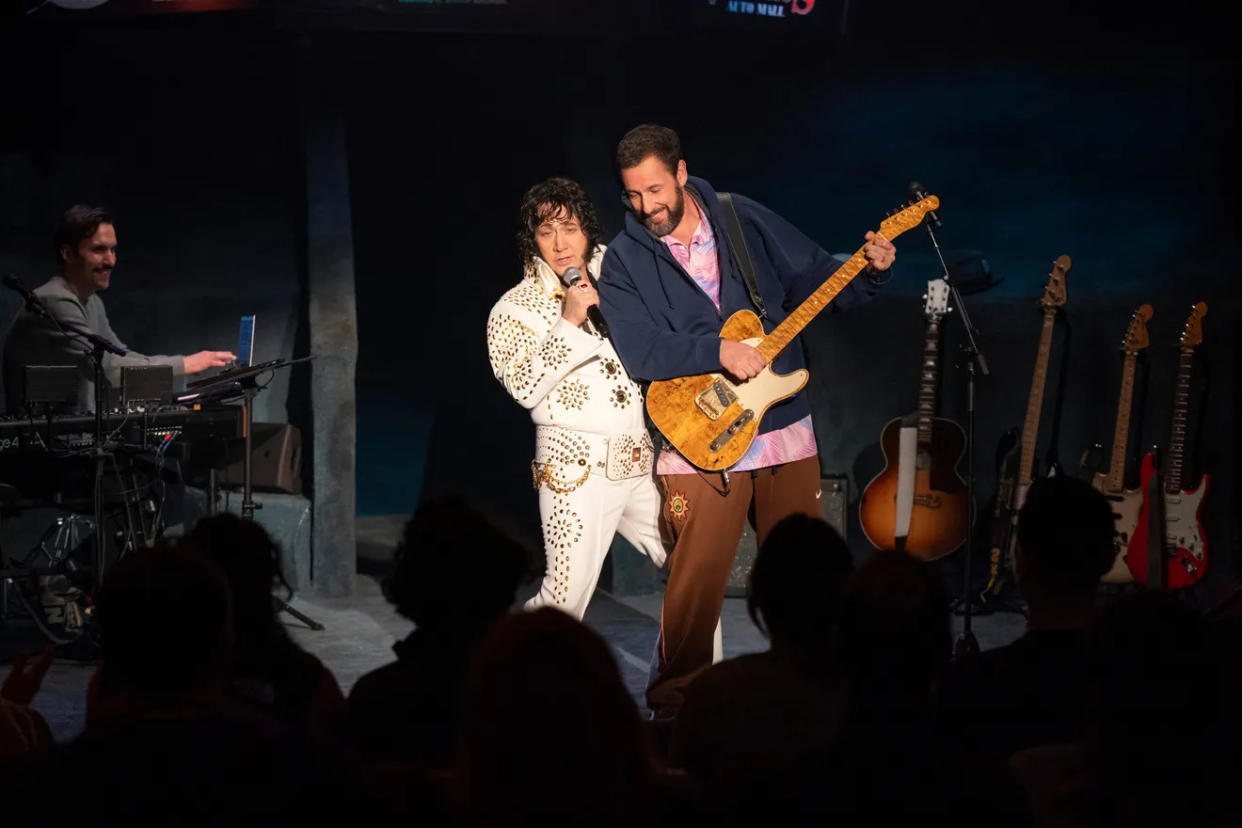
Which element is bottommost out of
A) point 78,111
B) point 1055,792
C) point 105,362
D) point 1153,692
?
point 1055,792

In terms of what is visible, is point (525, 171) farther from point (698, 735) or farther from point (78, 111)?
point (698, 735)

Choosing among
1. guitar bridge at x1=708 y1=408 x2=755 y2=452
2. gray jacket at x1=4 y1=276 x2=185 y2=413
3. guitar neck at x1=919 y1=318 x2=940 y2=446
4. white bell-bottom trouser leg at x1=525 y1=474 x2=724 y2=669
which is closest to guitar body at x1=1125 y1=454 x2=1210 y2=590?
guitar neck at x1=919 y1=318 x2=940 y2=446

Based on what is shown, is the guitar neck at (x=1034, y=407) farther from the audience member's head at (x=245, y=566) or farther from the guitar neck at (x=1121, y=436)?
the audience member's head at (x=245, y=566)

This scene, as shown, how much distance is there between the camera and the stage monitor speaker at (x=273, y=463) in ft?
26.7

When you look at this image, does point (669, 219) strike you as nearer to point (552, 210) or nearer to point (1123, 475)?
point (552, 210)

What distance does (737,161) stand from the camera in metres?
8.60

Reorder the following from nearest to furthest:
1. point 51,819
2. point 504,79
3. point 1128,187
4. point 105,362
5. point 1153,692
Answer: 1. point 51,819
2. point 1153,692
3. point 105,362
4. point 1128,187
5. point 504,79

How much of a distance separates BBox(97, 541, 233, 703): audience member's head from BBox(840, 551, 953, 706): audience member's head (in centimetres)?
100

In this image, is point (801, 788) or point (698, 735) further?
point (698, 735)

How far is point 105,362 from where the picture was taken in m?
7.04

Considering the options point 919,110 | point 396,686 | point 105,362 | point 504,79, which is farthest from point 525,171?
point 396,686

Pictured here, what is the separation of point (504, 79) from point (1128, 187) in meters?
3.65

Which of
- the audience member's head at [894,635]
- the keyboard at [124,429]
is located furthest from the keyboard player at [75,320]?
the audience member's head at [894,635]

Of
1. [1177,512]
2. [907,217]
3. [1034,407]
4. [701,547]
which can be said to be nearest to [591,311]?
[701,547]
